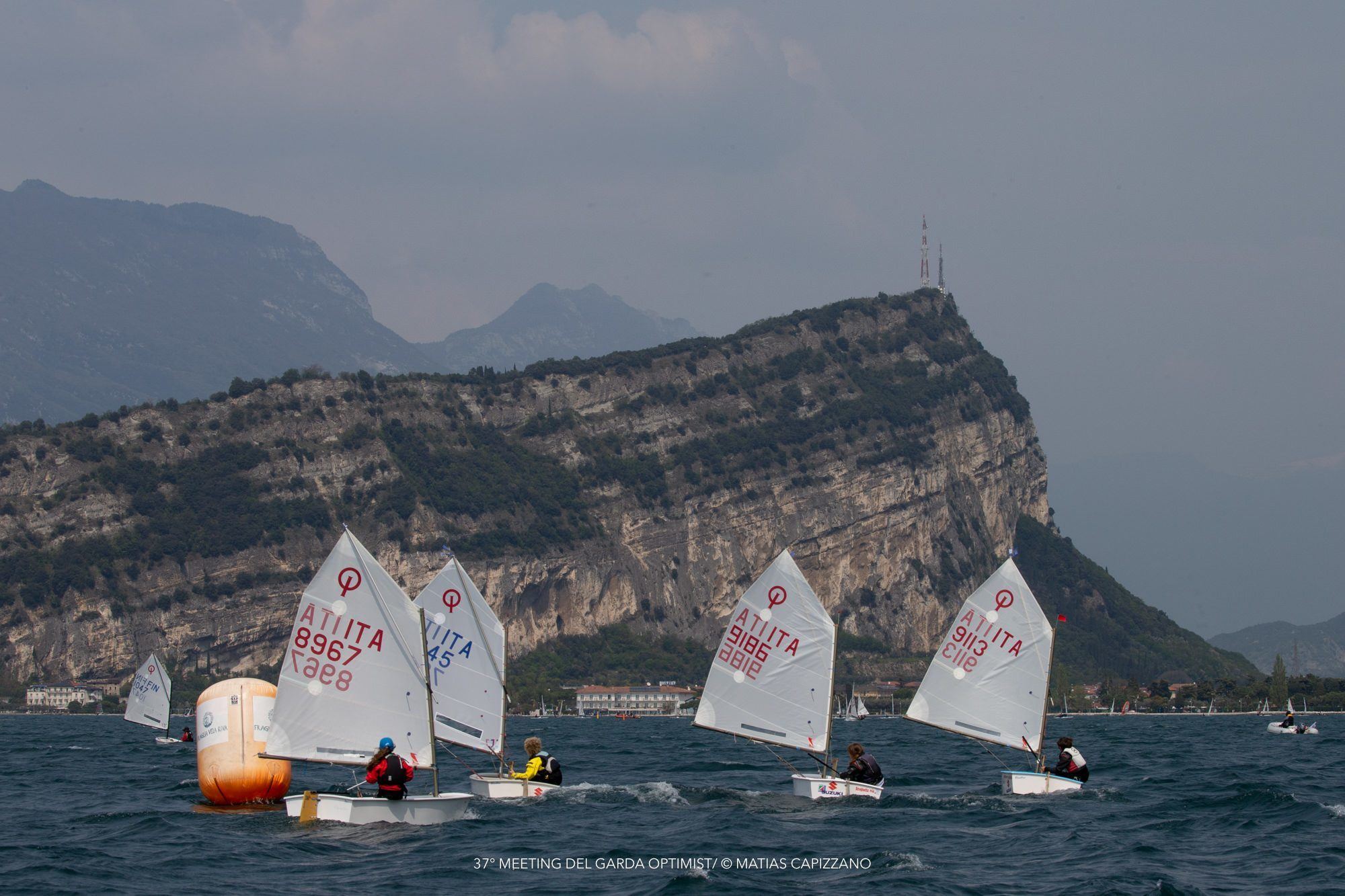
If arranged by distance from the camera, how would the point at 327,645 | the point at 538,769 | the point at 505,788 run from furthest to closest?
the point at 538,769
the point at 505,788
the point at 327,645

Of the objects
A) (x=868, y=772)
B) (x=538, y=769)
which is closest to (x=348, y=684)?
(x=538, y=769)

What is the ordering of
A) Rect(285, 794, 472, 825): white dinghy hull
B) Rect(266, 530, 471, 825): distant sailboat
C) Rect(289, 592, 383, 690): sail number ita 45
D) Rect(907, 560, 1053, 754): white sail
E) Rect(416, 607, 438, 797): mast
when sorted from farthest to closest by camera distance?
Rect(907, 560, 1053, 754): white sail
Rect(416, 607, 438, 797): mast
Rect(289, 592, 383, 690): sail number ita 45
Rect(266, 530, 471, 825): distant sailboat
Rect(285, 794, 472, 825): white dinghy hull

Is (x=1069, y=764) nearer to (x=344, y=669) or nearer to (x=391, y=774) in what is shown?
(x=391, y=774)

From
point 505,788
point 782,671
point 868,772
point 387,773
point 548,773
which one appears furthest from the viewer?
point 548,773

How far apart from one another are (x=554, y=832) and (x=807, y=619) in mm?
10773

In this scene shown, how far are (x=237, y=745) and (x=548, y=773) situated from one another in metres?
9.68

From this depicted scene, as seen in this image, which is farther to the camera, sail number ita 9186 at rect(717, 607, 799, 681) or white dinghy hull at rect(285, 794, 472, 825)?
sail number ita 9186 at rect(717, 607, 799, 681)

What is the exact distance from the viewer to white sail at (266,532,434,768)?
38.2 metres

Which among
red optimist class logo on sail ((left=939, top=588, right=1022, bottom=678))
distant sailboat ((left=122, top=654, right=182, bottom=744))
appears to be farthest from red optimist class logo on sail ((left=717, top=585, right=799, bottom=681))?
distant sailboat ((left=122, top=654, right=182, bottom=744))

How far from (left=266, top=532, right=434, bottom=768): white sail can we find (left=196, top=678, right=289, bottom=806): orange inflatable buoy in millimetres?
2215

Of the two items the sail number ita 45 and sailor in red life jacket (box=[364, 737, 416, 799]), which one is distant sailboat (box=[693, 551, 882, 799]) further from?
the sail number ita 45

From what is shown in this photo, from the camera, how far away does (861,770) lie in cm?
4619

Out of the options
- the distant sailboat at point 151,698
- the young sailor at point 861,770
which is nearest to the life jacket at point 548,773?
the young sailor at point 861,770

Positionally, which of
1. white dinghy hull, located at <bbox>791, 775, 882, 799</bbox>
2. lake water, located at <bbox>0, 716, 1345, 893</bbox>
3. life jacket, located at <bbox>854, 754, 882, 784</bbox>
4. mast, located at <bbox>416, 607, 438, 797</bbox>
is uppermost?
mast, located at <bbox>416, 607, 438, 797</bbox>
